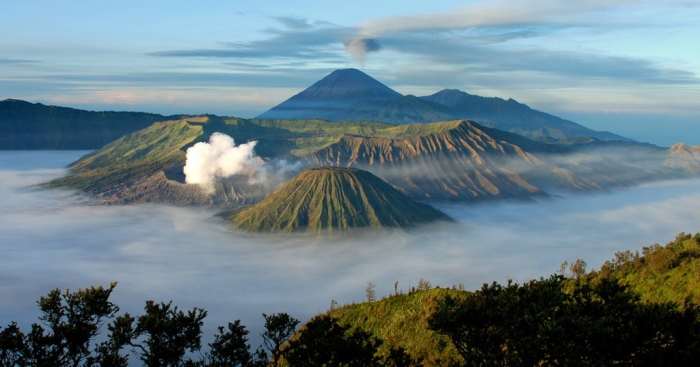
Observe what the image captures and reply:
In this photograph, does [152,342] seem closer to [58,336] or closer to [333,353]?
[58,336]

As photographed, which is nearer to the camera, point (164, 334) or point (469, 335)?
point (469, 335)

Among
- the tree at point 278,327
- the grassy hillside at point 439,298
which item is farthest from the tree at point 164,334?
the grassy hillside at point 439,298

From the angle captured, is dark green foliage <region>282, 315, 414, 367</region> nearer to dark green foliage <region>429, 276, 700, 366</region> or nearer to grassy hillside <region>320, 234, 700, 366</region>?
dark green foliage <region>429, 276, 700, 366</region>

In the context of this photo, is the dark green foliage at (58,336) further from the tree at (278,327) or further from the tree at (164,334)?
the tree at (278,327)

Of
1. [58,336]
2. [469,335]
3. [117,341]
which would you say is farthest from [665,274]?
[58,336]

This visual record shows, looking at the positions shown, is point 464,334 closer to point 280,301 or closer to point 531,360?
point 531,360

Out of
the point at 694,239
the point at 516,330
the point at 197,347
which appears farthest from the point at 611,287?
the point at 694,239
